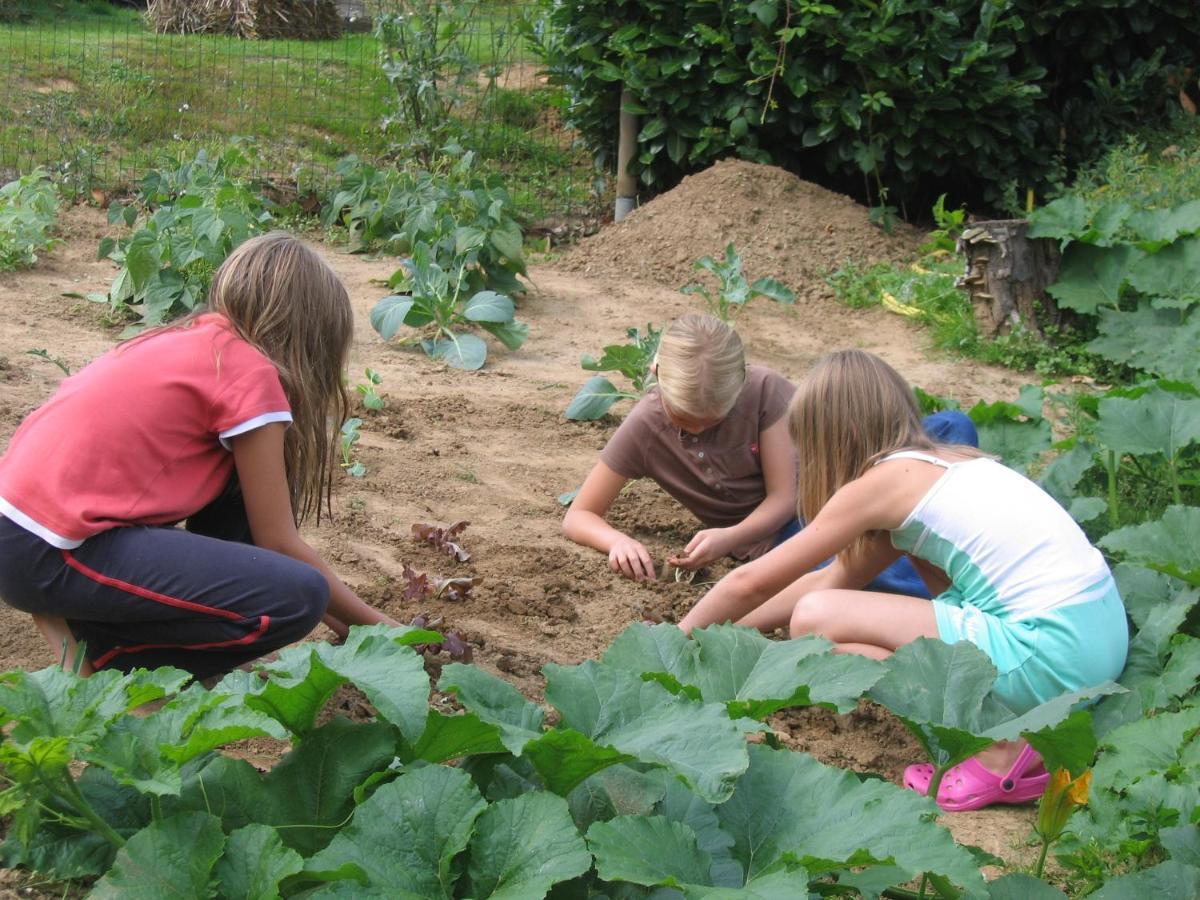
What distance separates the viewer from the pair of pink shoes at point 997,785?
2.97m

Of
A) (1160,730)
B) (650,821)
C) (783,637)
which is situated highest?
(650,821)

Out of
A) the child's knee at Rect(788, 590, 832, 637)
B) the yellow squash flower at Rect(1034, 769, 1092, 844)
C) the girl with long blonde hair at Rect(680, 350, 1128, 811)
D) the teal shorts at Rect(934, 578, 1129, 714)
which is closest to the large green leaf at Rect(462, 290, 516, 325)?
the girl with long blonde hair at Rect(680, 350, 1128, 811)

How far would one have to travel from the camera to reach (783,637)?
3.77 meters

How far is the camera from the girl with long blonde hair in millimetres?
2980

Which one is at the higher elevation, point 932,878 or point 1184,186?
point 1184,186

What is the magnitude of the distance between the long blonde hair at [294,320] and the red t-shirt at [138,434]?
7cm

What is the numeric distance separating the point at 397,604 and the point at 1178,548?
2.02 m

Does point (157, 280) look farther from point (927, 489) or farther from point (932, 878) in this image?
point (932, 878)

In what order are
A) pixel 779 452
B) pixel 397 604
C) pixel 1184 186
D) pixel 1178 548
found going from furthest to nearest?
pixel 1184 186
pixel 779 452
pixel 397 604
pixel 1178 548

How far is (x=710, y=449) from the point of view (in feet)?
13.8

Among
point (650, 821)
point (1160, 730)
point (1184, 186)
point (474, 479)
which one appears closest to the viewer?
point (650, 821)

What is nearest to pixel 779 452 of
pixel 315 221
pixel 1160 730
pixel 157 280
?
pixel 1160 730

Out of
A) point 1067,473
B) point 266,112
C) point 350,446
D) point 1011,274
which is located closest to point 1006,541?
point 1067,473

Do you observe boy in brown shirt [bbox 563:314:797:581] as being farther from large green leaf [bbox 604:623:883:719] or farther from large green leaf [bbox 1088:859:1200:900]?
large green leaf [bbox 1088:859:1200:900]
